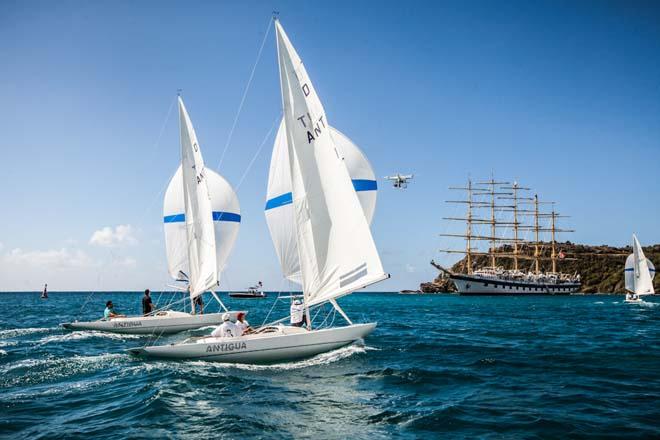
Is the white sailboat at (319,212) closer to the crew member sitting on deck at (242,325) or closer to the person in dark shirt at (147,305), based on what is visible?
the crew member sitting on deck at (242,325)

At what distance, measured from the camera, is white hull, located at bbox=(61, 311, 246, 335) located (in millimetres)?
24156

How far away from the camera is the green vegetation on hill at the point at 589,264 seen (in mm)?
124812

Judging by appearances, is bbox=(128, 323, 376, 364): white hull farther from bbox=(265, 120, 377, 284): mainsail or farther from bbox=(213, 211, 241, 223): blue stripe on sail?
bbox=(213, 211, 241, 223): blue stripe on sail

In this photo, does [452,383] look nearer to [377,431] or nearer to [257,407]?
[377,431]

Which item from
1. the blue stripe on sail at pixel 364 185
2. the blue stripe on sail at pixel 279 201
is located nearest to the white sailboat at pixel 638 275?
the blue stripe on sail at pixel 364 185

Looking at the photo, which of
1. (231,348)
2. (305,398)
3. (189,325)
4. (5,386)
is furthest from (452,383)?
(189,325)

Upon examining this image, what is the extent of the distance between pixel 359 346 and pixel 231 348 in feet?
18.1

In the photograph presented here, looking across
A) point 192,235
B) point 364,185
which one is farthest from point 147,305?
point 364,185

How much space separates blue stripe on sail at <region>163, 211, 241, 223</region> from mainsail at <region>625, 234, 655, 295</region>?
1948 inches

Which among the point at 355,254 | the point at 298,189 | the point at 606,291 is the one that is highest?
the point at 298,189

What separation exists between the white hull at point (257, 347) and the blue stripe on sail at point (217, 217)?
1446 cm

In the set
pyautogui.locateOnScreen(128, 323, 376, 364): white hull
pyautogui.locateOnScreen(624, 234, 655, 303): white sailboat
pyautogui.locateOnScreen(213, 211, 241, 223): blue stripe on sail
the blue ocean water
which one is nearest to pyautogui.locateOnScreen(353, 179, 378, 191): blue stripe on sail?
the blue ocean water

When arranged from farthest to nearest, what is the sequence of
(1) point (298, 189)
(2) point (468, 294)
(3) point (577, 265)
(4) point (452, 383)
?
(3) point (577, 265)
(2) point (468, 294)
(1) point (298, 189)
(4) point (452, 383)

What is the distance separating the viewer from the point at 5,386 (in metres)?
13.1
